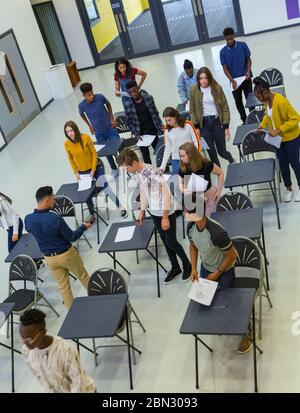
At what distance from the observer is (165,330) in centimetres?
496

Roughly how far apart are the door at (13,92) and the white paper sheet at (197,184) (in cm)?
735

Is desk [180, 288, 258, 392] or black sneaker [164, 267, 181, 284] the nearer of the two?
desk [180, 288, 258, 392]

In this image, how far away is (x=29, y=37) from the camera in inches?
514

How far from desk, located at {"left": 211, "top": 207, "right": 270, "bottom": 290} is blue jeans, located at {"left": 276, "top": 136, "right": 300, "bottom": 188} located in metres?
1.17

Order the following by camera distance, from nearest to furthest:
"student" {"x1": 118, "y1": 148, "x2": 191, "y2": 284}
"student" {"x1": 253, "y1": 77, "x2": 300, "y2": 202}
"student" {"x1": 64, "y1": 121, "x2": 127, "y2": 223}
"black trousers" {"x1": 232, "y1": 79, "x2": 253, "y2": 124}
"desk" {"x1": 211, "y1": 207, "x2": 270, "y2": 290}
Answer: "desk" {"x1": 211, "y1": 207, "x2": 270, "y2": 290}, "student" {"x1": 118, "y1": 148, "x2": 191, "y2": 284}, "student" {"x1": 253, "y1": 77, "x2": 300, "y2": 202}, "student" {"x1": 64, "y1": 121, "x2": 127, "y2": 223}, "black trousers" {"x1": 232, "y1": 79, "x2": 253, "y2": 124}

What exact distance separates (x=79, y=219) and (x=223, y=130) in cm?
238

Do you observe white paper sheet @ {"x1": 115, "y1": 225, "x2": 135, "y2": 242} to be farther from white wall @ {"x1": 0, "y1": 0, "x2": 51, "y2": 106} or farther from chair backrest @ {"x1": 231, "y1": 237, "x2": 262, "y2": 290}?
white wall @ {"x1": 0, "y1": 0, "x2": 51, "y2": 106}

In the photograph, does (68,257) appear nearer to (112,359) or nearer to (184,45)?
(112,359)

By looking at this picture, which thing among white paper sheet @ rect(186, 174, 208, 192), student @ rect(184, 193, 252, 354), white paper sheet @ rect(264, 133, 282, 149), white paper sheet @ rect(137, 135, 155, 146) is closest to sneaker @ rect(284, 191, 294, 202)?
white paper sheet @ rect(264, 133, 282, 149)

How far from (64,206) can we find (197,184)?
2040mm

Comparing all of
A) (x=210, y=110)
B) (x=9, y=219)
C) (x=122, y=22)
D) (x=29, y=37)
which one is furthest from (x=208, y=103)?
(x=122, y=22)

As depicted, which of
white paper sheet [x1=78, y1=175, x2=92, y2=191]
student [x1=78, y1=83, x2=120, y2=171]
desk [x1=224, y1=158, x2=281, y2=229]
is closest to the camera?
desk [x1=224, y1=158, x2=281, y2=229]

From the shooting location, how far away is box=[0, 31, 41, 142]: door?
11625 mm

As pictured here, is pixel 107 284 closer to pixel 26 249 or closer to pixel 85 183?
pixel 26 249
